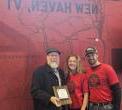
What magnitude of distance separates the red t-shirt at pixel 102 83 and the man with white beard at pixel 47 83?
34cm

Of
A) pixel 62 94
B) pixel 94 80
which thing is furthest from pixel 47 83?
pixel 94 80

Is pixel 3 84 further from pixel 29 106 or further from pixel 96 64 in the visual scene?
pixel 96 64

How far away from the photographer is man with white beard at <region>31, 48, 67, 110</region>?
3.83 m

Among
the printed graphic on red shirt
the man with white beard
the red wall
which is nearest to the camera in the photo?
the man with white beard

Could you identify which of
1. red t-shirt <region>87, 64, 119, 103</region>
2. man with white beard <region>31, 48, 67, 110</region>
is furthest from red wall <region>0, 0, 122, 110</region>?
red t-shirt <region>87, 64, 119, 103</region>

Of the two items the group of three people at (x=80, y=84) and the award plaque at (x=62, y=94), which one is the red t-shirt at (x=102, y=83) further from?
the award plaque at (x=62, y=94)

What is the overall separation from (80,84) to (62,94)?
0.81ft

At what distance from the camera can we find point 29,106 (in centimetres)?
432

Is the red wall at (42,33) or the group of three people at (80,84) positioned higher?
the red wall at (42,33)

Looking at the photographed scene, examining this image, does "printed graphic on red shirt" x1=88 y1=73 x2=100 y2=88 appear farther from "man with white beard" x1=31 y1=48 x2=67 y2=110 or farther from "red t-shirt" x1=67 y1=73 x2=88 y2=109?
"man with white beard" x1=31 y1=48 x2=67 y2=110

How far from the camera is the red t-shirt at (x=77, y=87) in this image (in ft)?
13.0

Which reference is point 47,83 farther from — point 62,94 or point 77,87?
point 77,87

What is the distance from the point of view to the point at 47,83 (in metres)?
3.92

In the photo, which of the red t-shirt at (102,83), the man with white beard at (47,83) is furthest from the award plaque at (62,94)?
the red t-shirt at (102,83)
